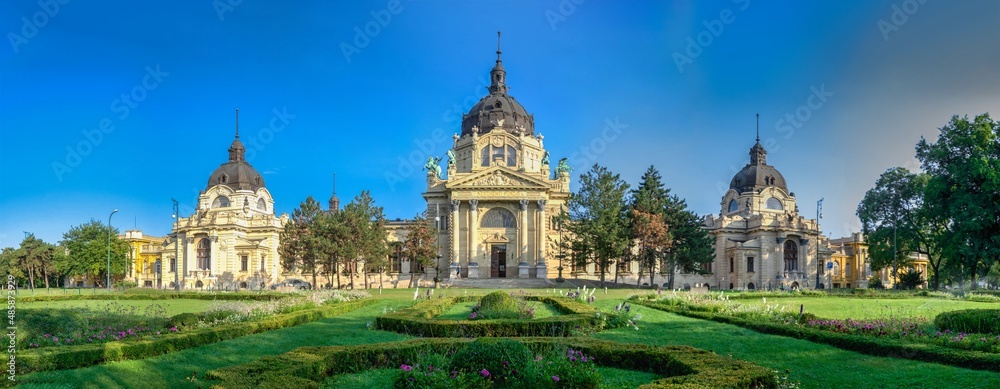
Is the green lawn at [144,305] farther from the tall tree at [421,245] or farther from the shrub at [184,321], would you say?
the tall tree at [421,245]

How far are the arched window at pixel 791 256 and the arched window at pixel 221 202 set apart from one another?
6165cm

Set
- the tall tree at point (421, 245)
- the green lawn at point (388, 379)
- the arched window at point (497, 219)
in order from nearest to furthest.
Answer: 1. the green lawn at point (388, 379)
2. the tall tree at point (421, 245)
3. the arched window at point (497, 219)

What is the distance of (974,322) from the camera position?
53.4ft

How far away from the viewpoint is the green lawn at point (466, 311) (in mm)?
23906

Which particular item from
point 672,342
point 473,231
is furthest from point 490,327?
point 473,231

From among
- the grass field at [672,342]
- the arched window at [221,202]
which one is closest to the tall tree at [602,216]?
the grass field at [672,342]

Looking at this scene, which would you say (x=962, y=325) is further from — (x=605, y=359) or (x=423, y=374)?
(x=423, y=374)

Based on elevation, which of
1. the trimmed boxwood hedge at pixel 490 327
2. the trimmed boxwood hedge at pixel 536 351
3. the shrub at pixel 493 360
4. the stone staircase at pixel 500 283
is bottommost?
the stone staircase at pixel 500 283

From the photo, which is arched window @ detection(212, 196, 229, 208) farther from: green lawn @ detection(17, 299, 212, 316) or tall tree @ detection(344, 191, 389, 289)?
green lawn @ detection(17, 299, 212, 316)

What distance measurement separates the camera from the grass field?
1137 cm

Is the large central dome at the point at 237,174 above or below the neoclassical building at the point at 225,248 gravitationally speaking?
above

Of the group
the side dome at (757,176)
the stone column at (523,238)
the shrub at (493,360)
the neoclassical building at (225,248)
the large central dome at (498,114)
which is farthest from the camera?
the side dome at (757,176)

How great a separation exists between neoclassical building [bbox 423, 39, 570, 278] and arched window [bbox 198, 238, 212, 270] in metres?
23.3

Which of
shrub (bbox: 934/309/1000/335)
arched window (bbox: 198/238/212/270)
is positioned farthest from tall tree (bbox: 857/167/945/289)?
arched window (bbox: 198/238/212/270)
